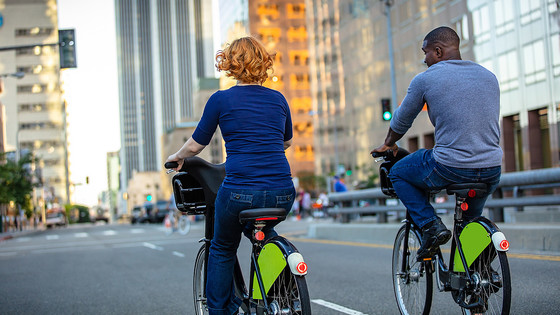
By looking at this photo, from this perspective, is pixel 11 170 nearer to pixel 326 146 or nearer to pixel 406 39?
pixel 406 39

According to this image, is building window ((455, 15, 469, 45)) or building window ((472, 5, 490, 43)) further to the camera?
building window ((455, 15, 469, 45))

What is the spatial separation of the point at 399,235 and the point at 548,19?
33414 mm

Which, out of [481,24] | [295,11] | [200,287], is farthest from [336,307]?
[295,11]

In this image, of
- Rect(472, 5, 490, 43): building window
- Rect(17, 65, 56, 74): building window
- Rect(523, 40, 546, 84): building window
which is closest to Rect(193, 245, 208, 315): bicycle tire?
Rect(523, 40, 546, 84): building window

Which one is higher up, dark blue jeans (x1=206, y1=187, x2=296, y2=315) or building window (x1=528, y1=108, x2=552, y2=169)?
building window (x1=528, y1=108, x2=552, y2=169)

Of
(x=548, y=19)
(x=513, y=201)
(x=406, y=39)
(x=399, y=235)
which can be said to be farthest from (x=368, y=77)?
(x=399, y=235)

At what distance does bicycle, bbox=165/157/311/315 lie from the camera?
3.53 metres

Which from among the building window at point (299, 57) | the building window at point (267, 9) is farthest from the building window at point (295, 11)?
the building window at point (299, 57)

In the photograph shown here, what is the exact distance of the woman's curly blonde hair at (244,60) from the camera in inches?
154

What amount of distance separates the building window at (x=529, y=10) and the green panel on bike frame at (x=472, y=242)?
1366 inches

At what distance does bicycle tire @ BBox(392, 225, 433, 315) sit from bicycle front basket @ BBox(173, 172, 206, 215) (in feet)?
4.56

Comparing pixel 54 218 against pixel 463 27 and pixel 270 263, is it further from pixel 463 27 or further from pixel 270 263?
pixel 270 263

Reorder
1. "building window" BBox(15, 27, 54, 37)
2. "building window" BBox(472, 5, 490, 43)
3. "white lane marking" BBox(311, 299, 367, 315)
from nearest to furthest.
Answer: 1. "white lane marking" BBox(311, 299, 367, 315)
2. "building window" BBox(472, 5, 490, 43)
3. "building window" BBox(15, 27, 54, 37)

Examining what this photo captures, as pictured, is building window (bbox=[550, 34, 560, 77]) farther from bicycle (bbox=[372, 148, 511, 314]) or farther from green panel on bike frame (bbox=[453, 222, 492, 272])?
green panel on bike frame (bbox=[453, 222, 492, 272])
